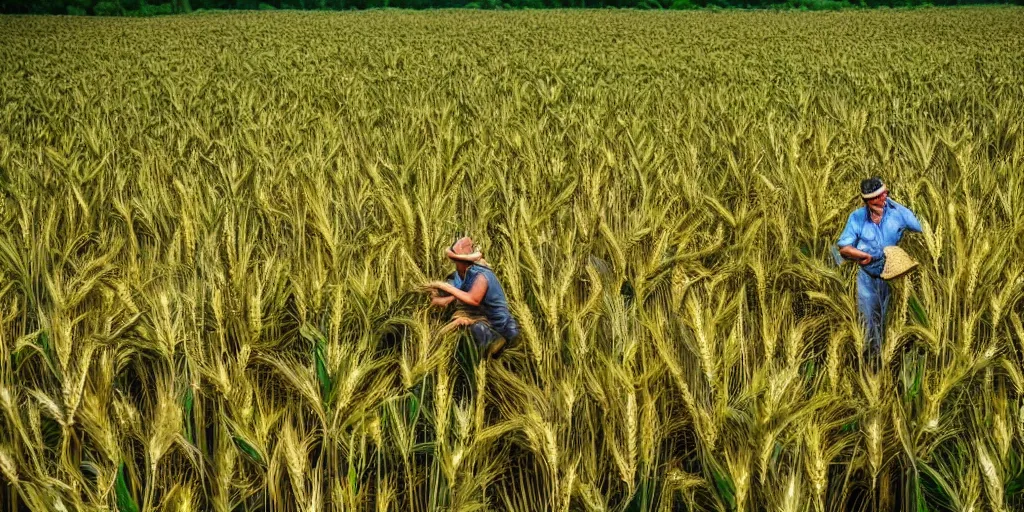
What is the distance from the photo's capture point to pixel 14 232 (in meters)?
4.10

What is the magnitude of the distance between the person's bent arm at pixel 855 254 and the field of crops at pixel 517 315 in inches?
3.3

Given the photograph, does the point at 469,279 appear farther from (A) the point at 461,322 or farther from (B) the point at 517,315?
(B) the point at 517,315

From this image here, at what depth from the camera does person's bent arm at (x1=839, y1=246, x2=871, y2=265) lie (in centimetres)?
Answer: 325

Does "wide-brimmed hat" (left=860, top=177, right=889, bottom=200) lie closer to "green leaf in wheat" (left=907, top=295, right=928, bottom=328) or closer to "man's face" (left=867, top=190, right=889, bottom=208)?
"man's face" (left=867, top=190, right=889, bottom=208)

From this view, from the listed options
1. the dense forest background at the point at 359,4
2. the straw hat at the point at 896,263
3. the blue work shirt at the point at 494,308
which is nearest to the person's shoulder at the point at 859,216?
the straw hat at the point at 896,263

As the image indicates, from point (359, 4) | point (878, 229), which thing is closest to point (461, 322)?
point (878, 229)

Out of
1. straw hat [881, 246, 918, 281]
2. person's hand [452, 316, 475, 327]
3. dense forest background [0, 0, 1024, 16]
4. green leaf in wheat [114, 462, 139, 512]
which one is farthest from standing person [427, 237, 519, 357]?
dense forest background [0, 0, 1024, 16]

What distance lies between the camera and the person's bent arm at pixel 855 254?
3.25 metres

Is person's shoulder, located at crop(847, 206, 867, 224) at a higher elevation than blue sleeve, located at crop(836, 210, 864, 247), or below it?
higher

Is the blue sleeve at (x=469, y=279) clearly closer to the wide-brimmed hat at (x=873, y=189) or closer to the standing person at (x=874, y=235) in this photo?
the standing person at (x=874, y=235)

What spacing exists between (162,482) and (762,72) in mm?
11572

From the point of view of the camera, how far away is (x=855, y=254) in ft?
10.7

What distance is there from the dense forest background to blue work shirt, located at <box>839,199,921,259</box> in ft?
138

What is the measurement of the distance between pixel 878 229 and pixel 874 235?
4 centimetres
